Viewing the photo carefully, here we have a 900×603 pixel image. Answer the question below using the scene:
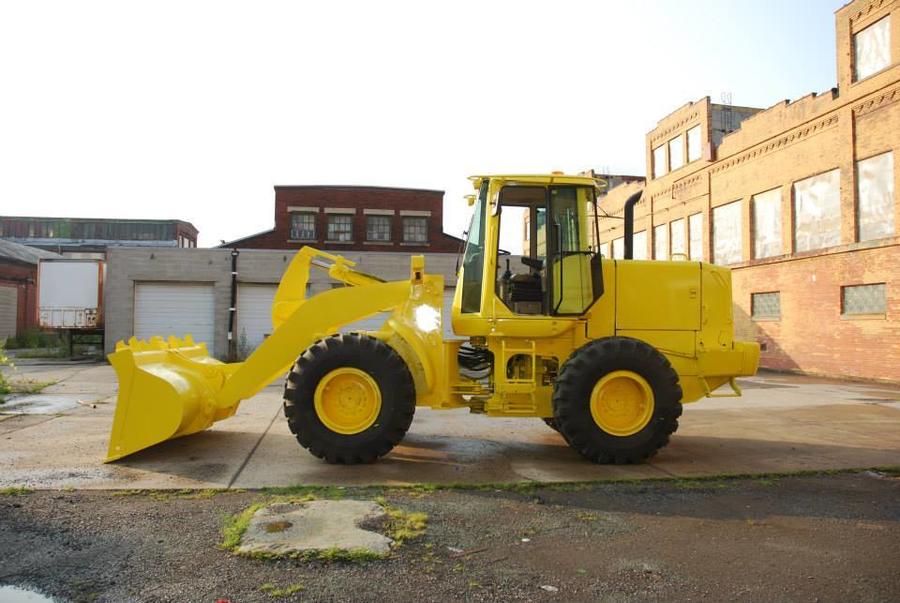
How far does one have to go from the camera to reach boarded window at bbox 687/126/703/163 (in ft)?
88.8

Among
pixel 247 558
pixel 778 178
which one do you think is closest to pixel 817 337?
pixel 778 178

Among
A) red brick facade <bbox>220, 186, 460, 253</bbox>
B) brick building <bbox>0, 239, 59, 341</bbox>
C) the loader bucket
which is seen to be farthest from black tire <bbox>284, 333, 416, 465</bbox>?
brick building <bbox>0, 239, 59, 341</bbox>

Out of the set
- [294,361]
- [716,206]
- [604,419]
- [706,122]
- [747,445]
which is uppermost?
[706,122]

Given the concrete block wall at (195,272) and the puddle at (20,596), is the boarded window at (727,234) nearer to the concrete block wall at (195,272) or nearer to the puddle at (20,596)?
the concrete block wall at (195,272)

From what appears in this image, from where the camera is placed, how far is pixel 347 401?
632cm

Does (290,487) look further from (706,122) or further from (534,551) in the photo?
(706,122)

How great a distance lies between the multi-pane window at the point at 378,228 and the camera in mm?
31031

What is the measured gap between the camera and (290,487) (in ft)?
17.5

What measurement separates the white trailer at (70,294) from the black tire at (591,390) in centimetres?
2186

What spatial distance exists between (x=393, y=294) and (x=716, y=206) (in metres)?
22.4

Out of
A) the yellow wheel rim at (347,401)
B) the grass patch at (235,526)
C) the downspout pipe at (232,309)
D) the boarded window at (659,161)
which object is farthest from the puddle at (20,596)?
the boarded window at (659,161)

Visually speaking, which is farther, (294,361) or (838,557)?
(294,361)

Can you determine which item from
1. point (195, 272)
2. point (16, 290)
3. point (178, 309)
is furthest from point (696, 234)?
point (16, 290)

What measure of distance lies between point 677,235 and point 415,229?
12.3 metres
